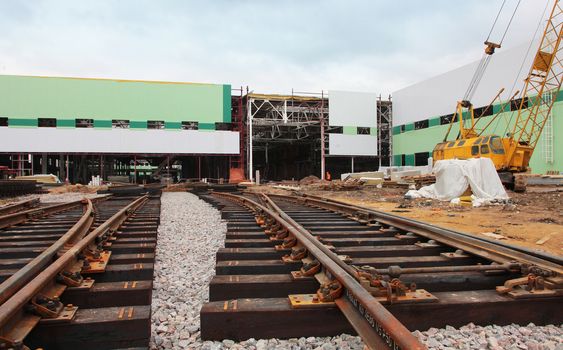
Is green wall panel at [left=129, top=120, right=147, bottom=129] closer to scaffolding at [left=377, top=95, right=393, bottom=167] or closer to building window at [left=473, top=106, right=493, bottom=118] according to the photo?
scaffolding at [left=377, top=95, right=393, bottom=167]

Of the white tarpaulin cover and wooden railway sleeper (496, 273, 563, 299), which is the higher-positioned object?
the white tarpaulin cover

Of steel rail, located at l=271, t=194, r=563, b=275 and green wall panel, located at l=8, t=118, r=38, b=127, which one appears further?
green wall panel, located at l=8, t=118, r=38, b=127

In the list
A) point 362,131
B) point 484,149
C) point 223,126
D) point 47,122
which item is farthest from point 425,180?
point 47,122

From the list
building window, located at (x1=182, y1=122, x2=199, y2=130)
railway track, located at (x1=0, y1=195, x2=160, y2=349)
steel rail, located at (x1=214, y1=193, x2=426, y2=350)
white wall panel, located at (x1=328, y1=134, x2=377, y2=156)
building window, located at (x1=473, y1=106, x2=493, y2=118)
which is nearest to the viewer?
steel rail, located at (x1=214, y1=193, x2=426, y2=350)

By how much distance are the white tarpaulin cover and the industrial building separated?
52.0 ft

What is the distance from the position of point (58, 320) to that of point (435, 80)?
1385 inches

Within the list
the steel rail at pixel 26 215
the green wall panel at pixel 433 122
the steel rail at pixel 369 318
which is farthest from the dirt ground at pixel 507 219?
the green wall panel at pixel 433 122

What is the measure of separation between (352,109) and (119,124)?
68.6 ft

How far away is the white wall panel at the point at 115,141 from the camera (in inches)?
1221

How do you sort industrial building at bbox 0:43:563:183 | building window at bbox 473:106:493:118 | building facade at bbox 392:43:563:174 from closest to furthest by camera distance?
building facade at bbox 392:43:563:174 → building window at bbox 473:106:493:118 → industrial building at bbox 0:43:563:183

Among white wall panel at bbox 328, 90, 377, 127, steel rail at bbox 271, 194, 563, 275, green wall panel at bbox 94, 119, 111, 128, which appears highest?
white wall panel at bbox 328, 90, 377, 127

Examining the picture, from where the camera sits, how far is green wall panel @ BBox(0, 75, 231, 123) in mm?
31016

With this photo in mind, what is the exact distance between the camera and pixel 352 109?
36.2m

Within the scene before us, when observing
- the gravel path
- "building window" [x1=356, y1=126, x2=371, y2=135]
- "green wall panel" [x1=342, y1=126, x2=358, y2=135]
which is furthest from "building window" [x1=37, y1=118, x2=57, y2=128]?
the gravel path
